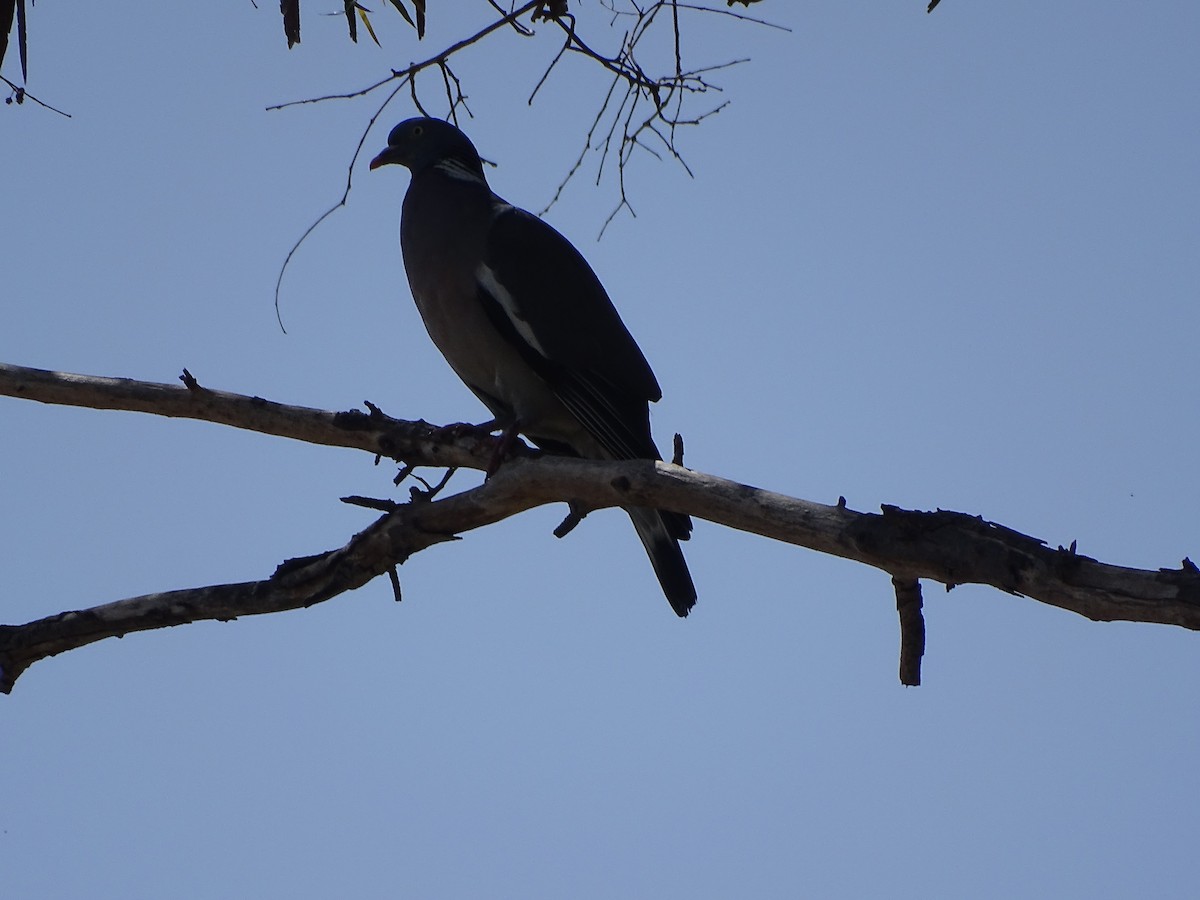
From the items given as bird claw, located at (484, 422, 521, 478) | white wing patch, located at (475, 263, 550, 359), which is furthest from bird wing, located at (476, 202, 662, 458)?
bird claw, located at (484, 422, 521, 478)

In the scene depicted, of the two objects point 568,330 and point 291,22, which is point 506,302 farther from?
point 291,22

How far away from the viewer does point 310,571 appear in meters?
3.52

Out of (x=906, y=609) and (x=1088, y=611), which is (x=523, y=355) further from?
(x=1088, y=611)

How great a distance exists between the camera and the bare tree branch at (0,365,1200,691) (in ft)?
8.10

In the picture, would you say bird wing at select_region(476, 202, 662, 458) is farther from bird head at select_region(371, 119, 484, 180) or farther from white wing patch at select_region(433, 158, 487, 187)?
bird head at select_region(371, 119, 484, 180)

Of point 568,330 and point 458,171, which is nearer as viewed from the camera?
point 568,330

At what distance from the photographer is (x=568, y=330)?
464cm

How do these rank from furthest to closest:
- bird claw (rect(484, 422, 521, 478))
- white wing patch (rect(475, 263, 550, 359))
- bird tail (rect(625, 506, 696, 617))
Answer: white wing patch (rect(475, 263, 550, 359)) < bird tail (rect(625, 506, 696, 617)) < bird claw (rect(484, 422, 521, 478))

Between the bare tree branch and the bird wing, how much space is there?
1.76ft

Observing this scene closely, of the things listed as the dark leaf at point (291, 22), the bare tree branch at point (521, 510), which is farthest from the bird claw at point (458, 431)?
the dark leaf at point (291, 22)

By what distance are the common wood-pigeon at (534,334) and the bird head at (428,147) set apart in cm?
36

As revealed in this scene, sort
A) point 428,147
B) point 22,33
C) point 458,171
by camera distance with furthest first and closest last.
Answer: point 428,147
point 458,171
point 22,33

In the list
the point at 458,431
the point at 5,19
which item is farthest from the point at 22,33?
the point at 458,431

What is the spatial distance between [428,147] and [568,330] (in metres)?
1.33
